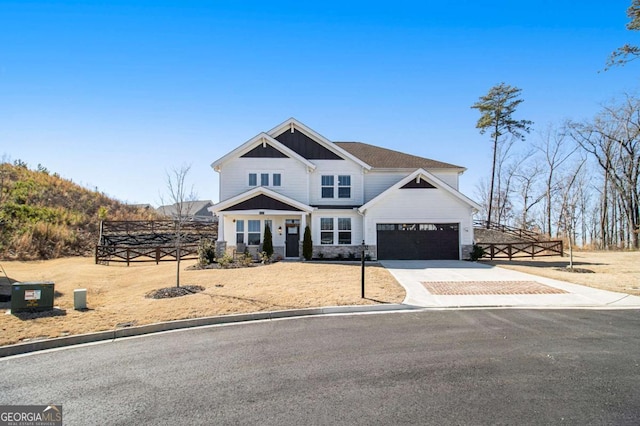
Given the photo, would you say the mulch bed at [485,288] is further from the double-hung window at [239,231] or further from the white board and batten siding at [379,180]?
the double-hung window at [239,231]

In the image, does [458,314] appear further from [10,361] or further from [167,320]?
[10,361]

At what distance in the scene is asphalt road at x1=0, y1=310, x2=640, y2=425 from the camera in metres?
4.22

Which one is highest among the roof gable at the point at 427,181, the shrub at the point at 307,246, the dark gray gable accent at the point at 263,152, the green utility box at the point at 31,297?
the dark gray gable accent at the point at 263,152

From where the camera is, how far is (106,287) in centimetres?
1382

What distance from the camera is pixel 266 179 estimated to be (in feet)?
76.6

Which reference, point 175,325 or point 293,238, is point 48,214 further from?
point 175,325

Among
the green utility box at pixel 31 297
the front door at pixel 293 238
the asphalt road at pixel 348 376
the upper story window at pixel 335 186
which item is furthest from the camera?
the upper story window at pixel 335 186

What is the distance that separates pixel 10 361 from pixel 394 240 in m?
19.4

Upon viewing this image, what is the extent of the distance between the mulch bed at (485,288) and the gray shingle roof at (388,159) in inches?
498

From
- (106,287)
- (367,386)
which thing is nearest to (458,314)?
(367,386)

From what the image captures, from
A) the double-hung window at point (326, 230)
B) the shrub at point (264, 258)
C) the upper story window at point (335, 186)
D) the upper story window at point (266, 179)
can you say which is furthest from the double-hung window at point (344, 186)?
the shrub at point (264, 258)

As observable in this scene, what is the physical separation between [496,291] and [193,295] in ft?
33.6

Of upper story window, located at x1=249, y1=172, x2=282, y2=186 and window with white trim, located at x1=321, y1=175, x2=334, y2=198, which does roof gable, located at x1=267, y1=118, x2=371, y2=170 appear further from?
upper story window, located at x1=249, y1=172, x2=282, y2=186

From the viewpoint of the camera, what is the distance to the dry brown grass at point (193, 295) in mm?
8359
